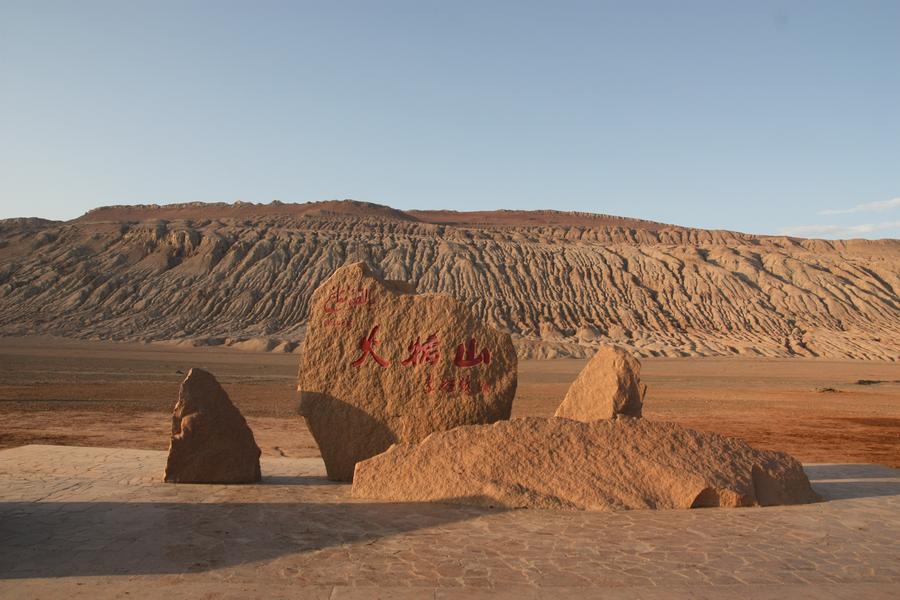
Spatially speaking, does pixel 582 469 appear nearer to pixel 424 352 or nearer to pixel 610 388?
pixel 610 388

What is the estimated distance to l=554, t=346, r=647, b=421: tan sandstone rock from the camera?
7.97m

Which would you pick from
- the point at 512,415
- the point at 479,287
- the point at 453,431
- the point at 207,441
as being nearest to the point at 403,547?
the point at 453,431

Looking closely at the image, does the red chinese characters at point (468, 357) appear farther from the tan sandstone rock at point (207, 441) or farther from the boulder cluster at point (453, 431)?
the tan sandstone rock at point (207, 441)

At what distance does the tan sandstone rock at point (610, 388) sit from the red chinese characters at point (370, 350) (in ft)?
6.82

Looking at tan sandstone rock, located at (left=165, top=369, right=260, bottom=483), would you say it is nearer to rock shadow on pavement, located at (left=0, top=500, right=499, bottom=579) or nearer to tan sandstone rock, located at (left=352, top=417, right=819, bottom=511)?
rock shadow on pavement, located at (left=0, top=500, right=499, bottom=579)

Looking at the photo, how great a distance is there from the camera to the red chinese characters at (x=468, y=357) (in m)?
7.73

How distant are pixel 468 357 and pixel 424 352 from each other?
47cm

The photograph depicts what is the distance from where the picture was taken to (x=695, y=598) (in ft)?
14.1

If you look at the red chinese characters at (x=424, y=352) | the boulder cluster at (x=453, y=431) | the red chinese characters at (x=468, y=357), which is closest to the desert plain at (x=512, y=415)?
the boulder cluster at (x=453, y=431)

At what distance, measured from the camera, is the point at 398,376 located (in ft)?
25.6

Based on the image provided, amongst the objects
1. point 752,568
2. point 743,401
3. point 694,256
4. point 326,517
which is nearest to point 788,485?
point 752,568

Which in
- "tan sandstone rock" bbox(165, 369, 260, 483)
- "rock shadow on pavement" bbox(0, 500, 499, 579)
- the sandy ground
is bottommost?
the sandy ground

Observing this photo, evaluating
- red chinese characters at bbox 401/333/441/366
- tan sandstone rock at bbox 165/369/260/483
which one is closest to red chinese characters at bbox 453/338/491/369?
red chinese characters at bbox 401/333/441/366

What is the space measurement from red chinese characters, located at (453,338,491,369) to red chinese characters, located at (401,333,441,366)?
0.21m
